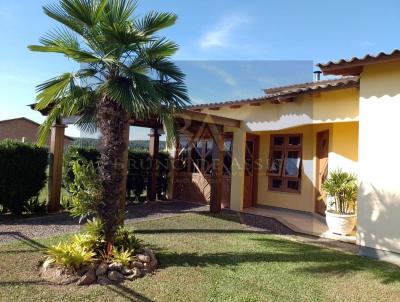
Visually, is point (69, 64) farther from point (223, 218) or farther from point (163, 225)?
point (223, 218)

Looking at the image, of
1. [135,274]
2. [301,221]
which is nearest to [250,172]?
[301,221]

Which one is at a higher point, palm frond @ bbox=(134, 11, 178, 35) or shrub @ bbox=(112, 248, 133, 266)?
palm frond @ bbox=(134, 11, 178, 35)

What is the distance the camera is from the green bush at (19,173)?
9.32m

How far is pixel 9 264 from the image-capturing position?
5684 millimetres

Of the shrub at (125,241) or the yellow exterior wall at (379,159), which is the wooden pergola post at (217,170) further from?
the shrub at (125,241)

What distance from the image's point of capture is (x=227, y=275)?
574cm

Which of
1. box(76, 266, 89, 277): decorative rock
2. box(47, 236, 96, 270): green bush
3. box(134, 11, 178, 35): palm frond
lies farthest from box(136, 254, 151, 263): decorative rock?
box(134, 11, 178, 35): palm frond

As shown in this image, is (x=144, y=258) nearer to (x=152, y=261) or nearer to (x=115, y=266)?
(x=152, y=261)

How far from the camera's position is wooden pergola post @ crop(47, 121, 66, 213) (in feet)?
34.5

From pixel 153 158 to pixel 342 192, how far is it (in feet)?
27.6

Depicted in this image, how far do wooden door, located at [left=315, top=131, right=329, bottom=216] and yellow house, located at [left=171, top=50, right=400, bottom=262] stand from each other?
4 cm

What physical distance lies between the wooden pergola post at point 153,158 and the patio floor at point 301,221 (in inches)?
170

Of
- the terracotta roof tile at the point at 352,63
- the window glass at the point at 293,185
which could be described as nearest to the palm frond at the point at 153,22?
the terracotta roof tile at the point at 352,63

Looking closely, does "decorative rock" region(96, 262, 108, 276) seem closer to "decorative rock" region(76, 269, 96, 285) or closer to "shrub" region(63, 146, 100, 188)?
"decorative rock" region(76, 269, 96, 285)
